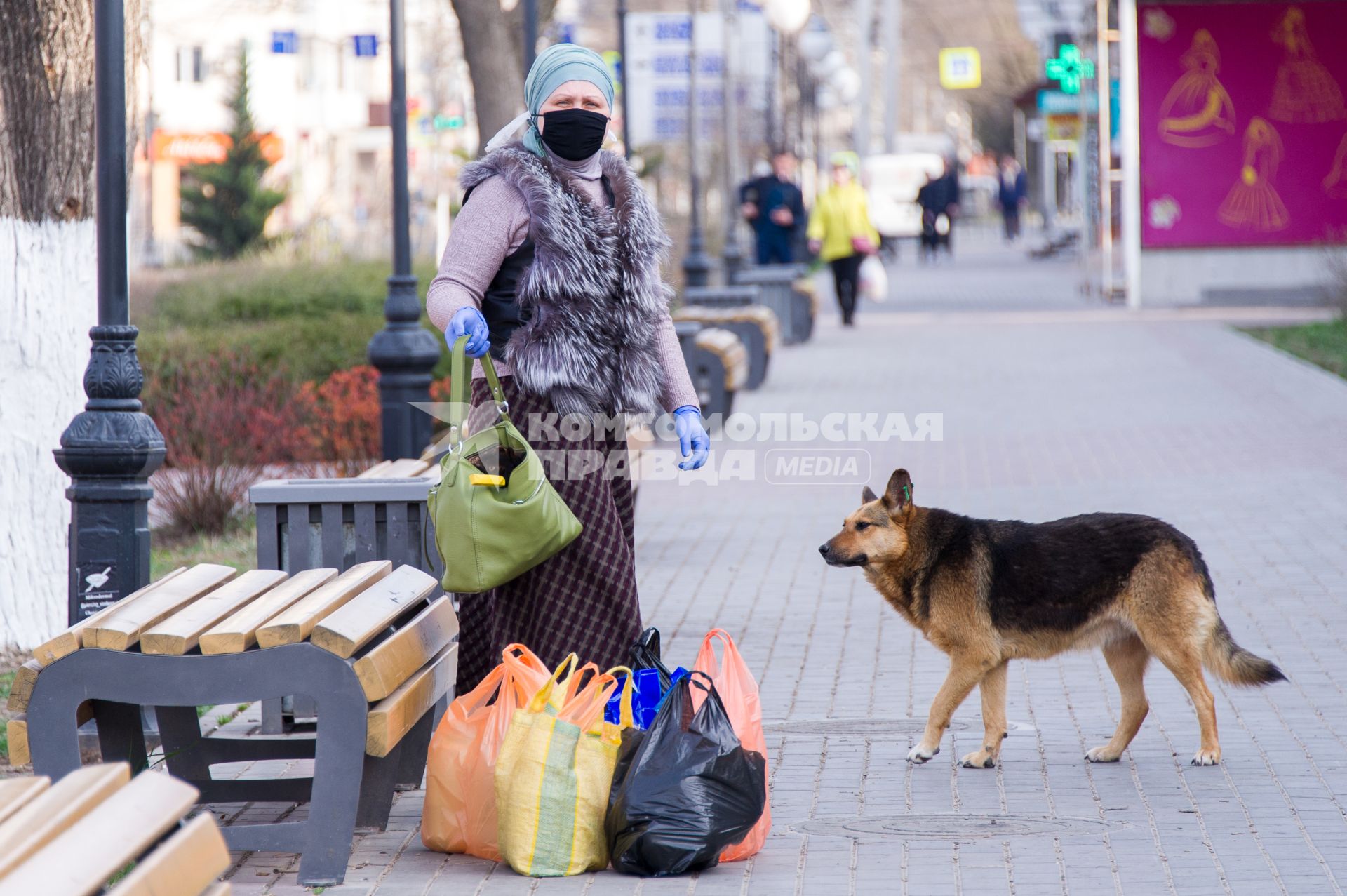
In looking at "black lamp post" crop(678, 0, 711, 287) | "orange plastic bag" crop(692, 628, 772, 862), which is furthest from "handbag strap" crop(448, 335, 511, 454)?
"black lamp post" crop(678, 0, 711, 287)

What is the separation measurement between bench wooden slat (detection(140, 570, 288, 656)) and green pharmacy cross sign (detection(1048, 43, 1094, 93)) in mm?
24834

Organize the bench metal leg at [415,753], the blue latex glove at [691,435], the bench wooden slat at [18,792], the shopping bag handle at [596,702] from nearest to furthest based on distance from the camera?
the bench wooden slat at [18,792]
the shopping bag handle at [596,702]
the blue latex glove at [691,435]
the bench metal leg at [415,753]

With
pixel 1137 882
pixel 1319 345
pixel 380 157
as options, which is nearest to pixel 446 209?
pixel 1319 345

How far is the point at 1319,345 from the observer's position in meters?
19.1

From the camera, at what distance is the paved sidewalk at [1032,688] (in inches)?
181

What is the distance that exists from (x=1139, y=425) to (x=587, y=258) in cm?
999

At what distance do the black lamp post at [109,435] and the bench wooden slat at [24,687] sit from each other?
4.50 ft

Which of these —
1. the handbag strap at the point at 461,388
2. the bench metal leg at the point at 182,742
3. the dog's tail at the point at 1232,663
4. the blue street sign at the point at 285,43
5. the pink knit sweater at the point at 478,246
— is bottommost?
the bench metal leg at the point at 182,742

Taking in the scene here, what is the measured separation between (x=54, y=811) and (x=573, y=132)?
2.51 meters

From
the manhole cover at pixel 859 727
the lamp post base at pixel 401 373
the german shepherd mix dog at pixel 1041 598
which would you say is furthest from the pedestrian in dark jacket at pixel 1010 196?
the german shepherd mix dog at pixel 1041 598

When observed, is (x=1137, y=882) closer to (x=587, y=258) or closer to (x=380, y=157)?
(x=587, y=258)

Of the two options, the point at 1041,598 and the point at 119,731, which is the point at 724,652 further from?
the point at 119,731

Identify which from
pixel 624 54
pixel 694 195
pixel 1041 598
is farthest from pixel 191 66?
pixel 1041 598

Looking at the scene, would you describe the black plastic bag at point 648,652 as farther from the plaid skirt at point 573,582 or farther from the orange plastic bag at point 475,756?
the orange plastic bag at point 475,756
